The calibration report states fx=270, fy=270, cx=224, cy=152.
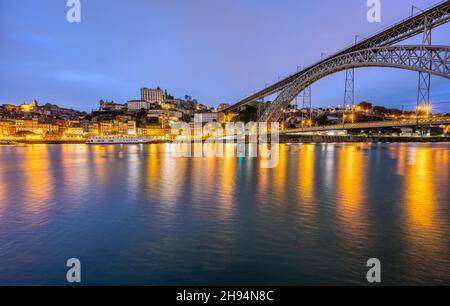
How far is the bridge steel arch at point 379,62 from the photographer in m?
22.9

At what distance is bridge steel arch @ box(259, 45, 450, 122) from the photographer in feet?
75.0

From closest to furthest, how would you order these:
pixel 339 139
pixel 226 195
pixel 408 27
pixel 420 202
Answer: pixel 420 202, pixel 226 195, pixel 408 27, pixel 339 139

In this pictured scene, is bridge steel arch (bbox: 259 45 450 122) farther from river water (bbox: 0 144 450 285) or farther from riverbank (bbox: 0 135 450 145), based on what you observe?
riverbank (bbox: 0 135 450 145)

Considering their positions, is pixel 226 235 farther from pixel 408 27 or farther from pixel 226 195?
pixel 408 27

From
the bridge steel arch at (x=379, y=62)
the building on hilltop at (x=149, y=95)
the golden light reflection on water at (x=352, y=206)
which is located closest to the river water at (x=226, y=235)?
the golden light reflection on water at (x=352, y=206)

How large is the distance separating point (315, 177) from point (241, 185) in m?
5.67

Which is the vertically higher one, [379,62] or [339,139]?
[379,62]

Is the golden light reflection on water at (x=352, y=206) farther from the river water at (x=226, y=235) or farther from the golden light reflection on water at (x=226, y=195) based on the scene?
the golden light reflection on water at (x=226, y=195)

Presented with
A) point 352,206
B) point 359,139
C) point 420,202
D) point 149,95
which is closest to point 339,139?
point 359,139

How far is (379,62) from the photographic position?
29.1m

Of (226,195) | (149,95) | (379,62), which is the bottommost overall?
(226,195)

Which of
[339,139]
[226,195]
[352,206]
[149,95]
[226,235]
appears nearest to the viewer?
[226,235]

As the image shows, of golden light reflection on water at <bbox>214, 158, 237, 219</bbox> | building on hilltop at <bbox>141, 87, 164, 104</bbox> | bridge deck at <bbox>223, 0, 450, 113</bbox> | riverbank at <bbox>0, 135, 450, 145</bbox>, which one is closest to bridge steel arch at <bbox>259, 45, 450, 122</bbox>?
bridge deck at <bbox>223, 0, 450, 113</bbox>
